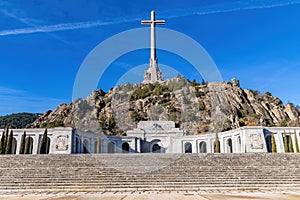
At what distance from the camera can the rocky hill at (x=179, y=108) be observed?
4575 centimetres

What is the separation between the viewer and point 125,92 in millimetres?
58906

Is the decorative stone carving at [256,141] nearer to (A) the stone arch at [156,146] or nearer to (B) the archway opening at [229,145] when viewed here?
(B) the archway opening at [229,145]

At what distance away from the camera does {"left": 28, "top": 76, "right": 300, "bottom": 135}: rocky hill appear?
4575 cm

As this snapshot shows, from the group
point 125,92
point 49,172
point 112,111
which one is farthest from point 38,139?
point 125,92

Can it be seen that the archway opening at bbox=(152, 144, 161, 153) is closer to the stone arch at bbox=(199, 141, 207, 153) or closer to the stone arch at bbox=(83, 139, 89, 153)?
the stone arch at bbox=(199, 141, 207, 153)

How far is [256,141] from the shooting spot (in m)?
24.5

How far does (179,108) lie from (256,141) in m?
26.8

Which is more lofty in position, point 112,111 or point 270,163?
point 112,111

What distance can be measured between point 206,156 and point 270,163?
3.92m

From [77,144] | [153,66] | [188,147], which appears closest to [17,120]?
[153,66]

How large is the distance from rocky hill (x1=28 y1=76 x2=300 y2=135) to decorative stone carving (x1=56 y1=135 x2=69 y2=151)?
16.8 metres

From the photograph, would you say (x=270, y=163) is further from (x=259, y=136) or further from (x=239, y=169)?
(x=259, y=136)

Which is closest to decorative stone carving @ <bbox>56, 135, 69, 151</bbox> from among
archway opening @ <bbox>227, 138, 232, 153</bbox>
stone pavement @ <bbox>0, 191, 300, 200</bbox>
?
stone pavement @ <bbox>0, 191, 300, 200</bbox>

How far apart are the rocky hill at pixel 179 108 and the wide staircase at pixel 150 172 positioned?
81.6 ft
